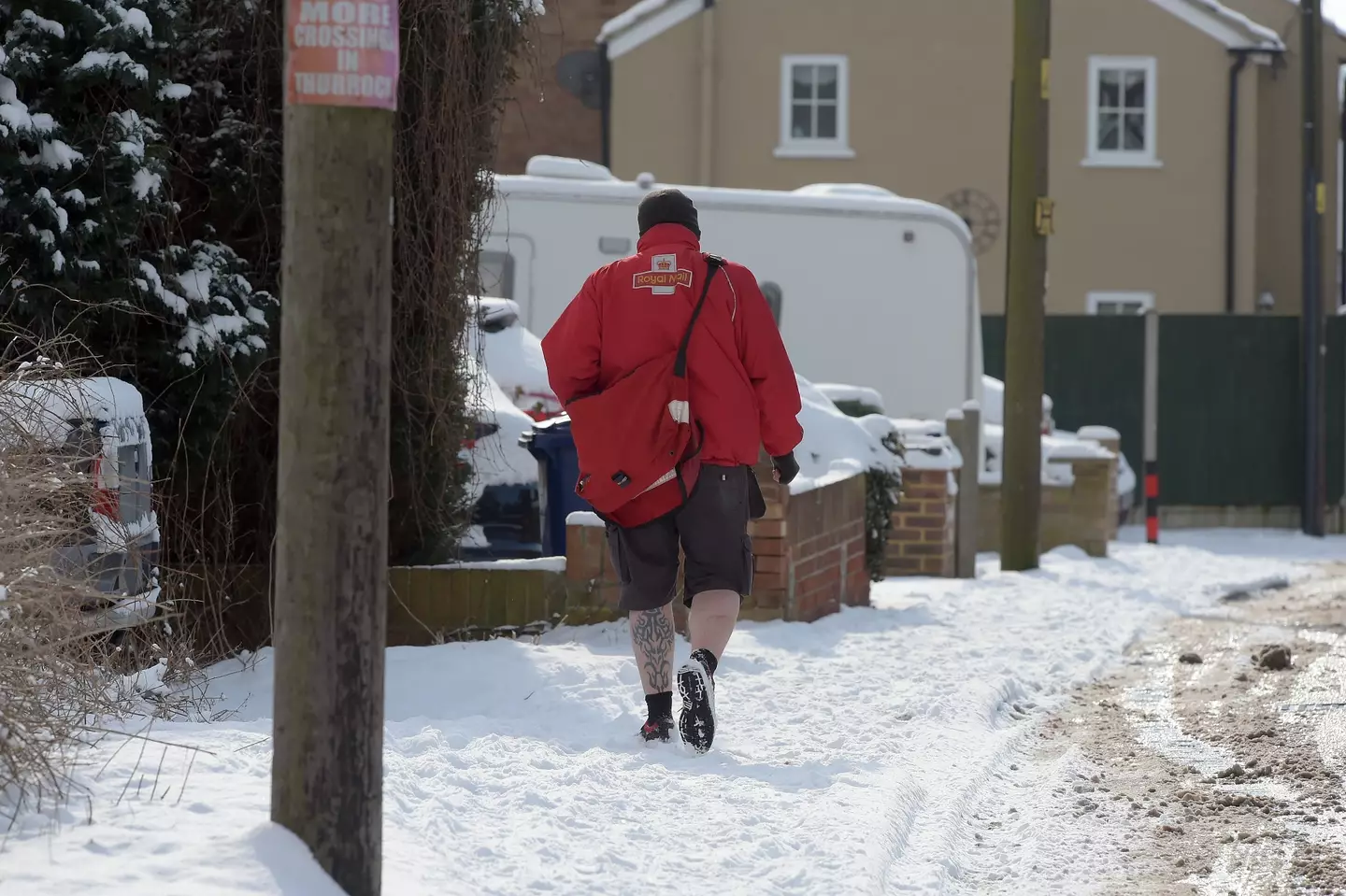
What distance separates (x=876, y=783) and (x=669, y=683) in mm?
750

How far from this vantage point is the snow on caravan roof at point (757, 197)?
47.0 feet

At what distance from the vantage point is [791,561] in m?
8.34

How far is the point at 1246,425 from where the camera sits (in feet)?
65.2

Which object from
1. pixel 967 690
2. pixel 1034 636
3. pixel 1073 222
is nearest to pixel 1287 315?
pixel 1073 222

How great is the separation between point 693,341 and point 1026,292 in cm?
714

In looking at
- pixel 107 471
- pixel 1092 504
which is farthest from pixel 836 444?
pixel 107 471

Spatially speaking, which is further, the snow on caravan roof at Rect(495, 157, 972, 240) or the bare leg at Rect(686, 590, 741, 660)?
the snow on caravan roof at Rect(495, 157, 972, 240)

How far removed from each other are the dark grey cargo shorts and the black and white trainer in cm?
26

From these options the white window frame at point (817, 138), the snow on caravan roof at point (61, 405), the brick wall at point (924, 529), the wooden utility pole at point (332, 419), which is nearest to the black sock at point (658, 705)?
the snow on caravan roof at point (61, 405)

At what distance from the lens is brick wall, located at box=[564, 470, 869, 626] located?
761 centimetres

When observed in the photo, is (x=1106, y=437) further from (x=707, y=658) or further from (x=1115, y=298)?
(x=707, y=658)

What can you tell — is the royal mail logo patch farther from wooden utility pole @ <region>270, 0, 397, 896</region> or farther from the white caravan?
the white caravan

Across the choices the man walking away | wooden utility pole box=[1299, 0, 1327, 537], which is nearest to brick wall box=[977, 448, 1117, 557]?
wooden utility pole box=[1299, 0, 1327, 537]

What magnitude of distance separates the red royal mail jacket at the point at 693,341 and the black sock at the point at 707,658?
0.55 m
